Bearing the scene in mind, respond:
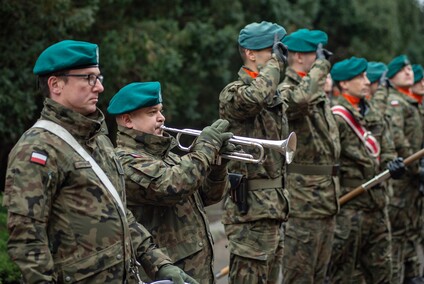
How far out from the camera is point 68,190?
447 centimetres

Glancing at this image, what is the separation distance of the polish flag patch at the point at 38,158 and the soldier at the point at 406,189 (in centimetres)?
629

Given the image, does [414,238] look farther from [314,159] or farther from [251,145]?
[251,145]

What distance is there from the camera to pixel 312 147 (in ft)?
26.1

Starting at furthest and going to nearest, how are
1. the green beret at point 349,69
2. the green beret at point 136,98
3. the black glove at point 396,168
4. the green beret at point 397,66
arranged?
the green beret at point 397,66 → the green beret at point 349,69 → the black glove at point 396,168 → the green beret at point 136,98

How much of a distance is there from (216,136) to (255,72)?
1717 millimetres

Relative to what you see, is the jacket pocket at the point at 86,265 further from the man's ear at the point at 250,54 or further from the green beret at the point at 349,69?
the green beret at the point at 349,69

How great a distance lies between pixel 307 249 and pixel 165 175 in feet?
9.31

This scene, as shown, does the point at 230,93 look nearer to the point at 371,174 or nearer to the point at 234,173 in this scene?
the point at 234,173

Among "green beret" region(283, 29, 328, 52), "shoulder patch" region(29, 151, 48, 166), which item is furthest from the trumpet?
"green beret" region(283, 29, 328, 52)

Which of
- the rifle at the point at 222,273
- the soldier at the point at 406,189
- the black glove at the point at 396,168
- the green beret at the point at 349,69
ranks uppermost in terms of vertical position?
the green beret at the point at 349,69

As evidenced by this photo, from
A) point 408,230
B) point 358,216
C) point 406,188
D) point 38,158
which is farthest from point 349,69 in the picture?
point 38,158

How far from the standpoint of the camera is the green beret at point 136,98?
5.60 m

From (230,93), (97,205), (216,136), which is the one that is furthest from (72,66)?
(230,93)

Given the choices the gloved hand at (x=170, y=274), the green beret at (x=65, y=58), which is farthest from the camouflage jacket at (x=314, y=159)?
the green beret at (x=65, y=58)
